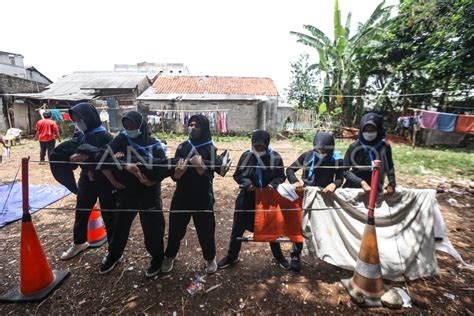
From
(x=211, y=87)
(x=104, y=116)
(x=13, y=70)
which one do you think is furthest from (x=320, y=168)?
(x=13, y=70)

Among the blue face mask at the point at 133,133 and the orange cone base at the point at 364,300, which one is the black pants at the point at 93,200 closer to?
the blue face mask at the point at 133,133

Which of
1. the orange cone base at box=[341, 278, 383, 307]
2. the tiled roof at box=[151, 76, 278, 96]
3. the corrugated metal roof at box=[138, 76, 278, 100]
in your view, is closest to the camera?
the orange cone base at box=[341, 278, 383, 307]

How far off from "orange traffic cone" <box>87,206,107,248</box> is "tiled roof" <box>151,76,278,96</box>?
1568 centimetres

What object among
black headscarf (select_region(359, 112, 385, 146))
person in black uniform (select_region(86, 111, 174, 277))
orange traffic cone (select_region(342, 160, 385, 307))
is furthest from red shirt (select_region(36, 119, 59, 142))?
orange traffic cone (select_region(342, 160, 385, 307))

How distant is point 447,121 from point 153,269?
514 inches

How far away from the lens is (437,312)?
2.29m

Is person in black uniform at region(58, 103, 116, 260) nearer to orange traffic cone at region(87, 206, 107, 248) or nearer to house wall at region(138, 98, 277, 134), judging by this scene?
orange traffic cone at region(87, 206, 107, 248)

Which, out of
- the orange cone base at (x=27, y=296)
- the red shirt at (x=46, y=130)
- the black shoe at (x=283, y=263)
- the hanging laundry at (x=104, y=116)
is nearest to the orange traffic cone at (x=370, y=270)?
the black shoe at (x=283, y=263)

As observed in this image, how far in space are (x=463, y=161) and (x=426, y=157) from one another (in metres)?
1.07

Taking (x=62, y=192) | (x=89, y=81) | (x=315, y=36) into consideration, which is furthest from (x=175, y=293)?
(x=89, y=81)

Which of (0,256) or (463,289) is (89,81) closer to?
(0,256)

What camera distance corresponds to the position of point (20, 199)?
5188 mm

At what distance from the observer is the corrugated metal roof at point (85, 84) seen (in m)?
16.1

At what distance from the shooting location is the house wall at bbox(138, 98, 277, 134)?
1708cm
